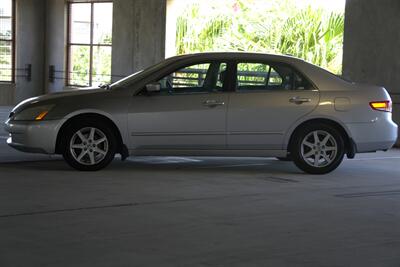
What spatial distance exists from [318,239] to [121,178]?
3.54 m

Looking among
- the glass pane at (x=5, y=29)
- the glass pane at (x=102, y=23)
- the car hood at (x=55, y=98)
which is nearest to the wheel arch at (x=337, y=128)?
the car hood at (x=55, y=98)

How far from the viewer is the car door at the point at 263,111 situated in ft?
30.1

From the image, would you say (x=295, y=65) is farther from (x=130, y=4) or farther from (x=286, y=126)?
(x=130, y=4)

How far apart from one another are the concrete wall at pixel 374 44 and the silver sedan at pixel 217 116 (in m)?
4.15

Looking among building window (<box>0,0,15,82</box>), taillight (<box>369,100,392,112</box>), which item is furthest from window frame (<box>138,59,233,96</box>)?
building window (<box>0,0,15,82</box>)

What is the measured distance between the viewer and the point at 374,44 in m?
13.6

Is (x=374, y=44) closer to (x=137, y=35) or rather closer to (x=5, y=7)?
(x=137, y=35)

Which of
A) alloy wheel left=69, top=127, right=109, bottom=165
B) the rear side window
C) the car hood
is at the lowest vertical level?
alloy wheel left=69, top=127, right=109, bottom=165

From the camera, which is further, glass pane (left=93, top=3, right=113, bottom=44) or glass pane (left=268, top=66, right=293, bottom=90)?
glass pane (left=93, top=3, right=113, bottom=44)

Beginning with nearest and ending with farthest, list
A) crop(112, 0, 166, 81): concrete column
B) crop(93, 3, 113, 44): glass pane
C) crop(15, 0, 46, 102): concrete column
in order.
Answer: crop(112, 0, 166, 81): concrete column → crop(93, 3, 113, 44): glass pane → crop(15, 0, 46, 102): concrete column

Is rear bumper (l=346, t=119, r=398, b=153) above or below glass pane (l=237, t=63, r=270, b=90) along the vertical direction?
A: below

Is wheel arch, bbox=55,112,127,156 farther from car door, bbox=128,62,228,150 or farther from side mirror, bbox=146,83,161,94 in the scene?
side mirror, bbox=146,83,161,94

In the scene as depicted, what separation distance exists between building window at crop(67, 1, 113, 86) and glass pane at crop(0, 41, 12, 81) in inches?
84.7

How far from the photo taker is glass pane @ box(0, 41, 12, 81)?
79.3 feet
